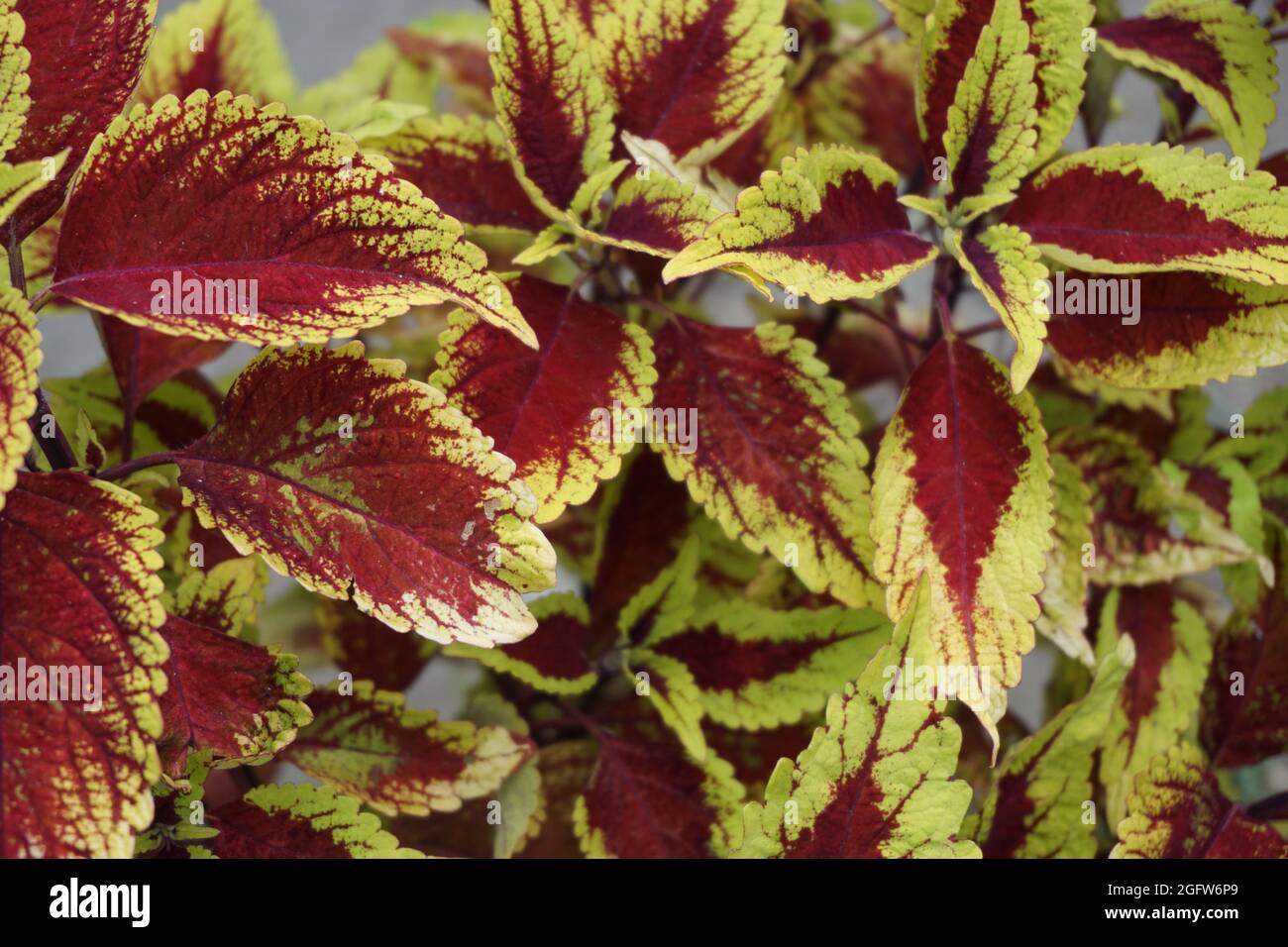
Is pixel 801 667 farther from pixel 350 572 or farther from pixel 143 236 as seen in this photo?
pixel 143 236

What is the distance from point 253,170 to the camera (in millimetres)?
492

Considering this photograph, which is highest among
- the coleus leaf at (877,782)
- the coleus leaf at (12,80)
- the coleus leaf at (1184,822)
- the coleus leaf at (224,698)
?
the coleus leaf at (12,80)

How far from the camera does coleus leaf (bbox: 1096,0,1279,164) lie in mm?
639

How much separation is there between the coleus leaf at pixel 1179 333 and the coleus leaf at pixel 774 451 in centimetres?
14

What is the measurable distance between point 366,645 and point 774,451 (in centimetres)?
32

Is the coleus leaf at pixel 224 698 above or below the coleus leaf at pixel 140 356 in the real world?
below

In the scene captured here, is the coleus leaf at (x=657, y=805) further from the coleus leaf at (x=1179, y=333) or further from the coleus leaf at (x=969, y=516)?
the coleus leaf at (x=1179, y=333)

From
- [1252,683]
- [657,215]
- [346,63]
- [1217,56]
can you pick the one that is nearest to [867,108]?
[1217,56]

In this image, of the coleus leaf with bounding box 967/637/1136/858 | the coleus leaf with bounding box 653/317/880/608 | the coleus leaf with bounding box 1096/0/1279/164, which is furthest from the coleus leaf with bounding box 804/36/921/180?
the coleus leaf with bounding box 967/637/1136/858

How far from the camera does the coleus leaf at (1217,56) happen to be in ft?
2.10
